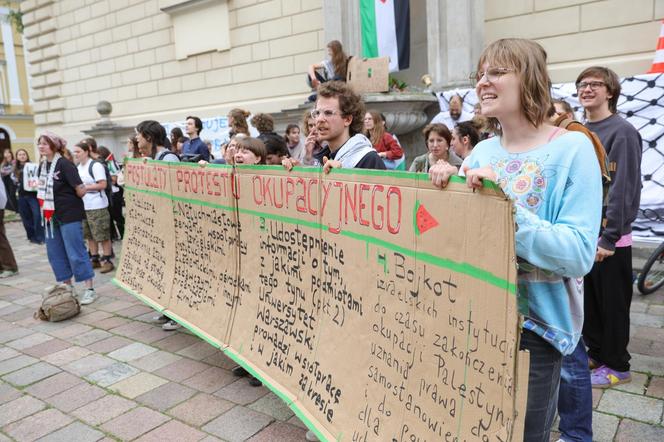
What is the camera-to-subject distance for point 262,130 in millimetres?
5844

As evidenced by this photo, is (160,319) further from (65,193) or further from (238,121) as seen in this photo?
(238,121)

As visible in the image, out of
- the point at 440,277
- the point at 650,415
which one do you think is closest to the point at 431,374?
the point at 440,277

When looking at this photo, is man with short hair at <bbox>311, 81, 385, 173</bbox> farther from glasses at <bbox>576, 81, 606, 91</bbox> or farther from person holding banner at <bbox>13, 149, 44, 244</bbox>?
person holding banner at <bbox>13, 149, 44, 244</bbox>

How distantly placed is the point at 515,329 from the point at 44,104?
18.6 metres

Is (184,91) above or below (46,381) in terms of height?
above

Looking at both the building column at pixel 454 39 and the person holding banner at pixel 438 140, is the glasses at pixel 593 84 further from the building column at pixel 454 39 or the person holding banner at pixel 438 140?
the building column at pixel 454 39

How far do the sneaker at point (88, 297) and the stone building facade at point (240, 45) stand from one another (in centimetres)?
585

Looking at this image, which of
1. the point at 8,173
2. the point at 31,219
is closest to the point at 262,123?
the point at 31,219

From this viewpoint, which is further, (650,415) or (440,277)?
(650,415)

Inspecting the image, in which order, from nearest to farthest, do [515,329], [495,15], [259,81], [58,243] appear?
[515,329], [58,243], [495,15], [259,81]

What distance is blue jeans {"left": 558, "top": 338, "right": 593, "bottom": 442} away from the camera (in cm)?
213

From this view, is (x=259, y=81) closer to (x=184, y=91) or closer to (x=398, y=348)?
(x=184, y=91)

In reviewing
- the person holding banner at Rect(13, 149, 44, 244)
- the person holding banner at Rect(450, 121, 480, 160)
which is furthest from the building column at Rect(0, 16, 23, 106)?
the person holding banner at Rect(450, 121, 480, 160)

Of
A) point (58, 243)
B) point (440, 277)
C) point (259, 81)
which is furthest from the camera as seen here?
point (259, 81)
